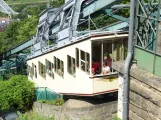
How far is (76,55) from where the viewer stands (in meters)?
13.5

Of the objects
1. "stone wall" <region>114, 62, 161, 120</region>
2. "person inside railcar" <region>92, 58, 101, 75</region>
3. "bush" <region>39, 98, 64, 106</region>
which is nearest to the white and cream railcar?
"person inside railcar" <region>92, 58, 101, 75</region>

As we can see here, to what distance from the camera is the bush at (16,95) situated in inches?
678

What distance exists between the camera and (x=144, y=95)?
7.23m

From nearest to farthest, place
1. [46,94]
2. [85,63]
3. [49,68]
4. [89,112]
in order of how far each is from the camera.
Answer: [85,63]
[89,112]
[46,94]
[49,68]

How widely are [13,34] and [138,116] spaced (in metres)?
40.3

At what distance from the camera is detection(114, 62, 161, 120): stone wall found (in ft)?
22.6

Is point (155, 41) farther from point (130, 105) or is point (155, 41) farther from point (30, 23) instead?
point (30, 23)

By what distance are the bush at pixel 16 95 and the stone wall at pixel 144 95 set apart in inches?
403

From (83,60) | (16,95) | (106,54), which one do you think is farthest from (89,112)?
(16,95)

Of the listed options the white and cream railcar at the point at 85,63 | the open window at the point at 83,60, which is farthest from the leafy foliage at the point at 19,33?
the open window at the point at 83,60

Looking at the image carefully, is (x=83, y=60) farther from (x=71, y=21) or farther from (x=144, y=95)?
(x=144, y=95)

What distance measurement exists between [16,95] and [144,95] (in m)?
11.1

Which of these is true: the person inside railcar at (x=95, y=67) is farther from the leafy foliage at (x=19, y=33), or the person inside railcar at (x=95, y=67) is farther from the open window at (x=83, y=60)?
the leafy foliage at (x=19, y=33)

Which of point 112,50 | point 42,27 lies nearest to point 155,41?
point 112,50
